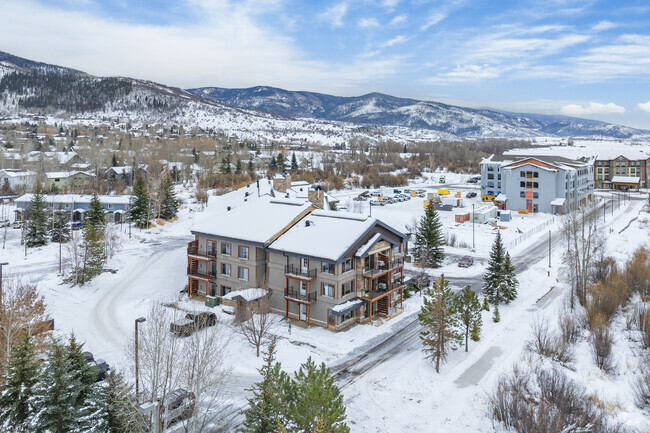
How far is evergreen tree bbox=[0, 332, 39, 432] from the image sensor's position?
16.5 meters

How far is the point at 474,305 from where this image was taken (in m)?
27.5

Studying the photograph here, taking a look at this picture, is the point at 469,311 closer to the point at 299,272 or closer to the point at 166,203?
the point at 299,272

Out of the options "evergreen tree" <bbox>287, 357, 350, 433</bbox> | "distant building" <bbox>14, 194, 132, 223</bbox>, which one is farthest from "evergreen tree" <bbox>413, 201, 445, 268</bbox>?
"distant building" <bbox>14, 194, 132, 223</bbox>

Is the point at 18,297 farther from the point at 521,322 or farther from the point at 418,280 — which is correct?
the point at 521,322

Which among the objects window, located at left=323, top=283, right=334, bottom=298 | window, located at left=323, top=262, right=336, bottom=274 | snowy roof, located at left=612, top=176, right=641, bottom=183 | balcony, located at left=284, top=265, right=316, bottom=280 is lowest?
window, located at left=323, top=283, right=334, bottom=298

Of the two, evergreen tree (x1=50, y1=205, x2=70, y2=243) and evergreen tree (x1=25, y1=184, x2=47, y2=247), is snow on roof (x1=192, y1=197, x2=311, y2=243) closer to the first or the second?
evergreen tree (x1=50, y1=205, x2=70, y2=243)

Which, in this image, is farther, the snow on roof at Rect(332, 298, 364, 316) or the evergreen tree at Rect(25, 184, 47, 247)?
the evergreen tree at Rect(25, 184, 47, 247)

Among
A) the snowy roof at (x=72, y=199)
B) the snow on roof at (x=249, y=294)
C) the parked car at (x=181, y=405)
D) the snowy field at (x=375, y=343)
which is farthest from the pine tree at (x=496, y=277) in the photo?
the snowy roof at (x=72, y=199)

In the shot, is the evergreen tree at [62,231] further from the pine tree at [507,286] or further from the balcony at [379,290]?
the pine tree at [507,286]

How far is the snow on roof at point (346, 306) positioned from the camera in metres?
29.0

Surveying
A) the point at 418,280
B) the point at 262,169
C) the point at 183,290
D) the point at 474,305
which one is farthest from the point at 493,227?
the point at 262,169

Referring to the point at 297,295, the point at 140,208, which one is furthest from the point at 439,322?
the point at 140,208

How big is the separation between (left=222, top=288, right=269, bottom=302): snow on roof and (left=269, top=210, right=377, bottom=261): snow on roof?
327 centimetres

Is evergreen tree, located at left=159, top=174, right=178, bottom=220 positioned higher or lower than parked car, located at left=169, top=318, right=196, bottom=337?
higher
